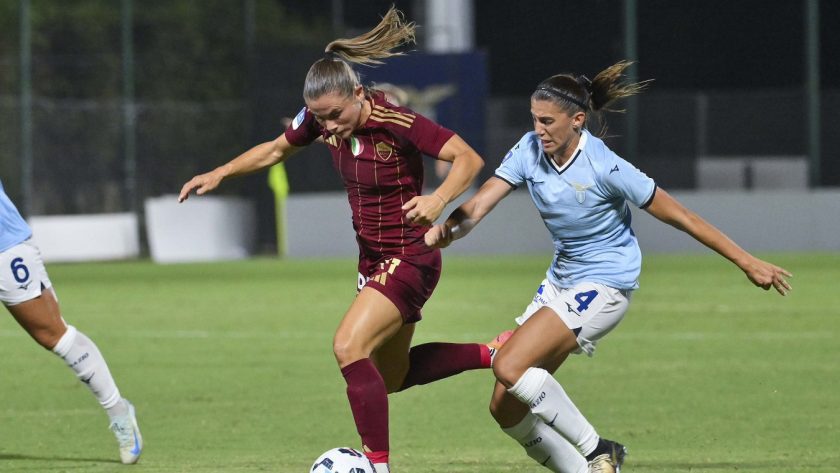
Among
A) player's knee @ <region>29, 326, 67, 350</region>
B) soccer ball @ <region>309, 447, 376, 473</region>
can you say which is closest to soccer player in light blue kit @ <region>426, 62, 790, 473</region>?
soccer ball @ <region>309, 447, 376, 473</region>

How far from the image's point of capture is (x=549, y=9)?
113ft

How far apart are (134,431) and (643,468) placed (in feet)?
8.36

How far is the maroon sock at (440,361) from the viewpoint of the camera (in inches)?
299

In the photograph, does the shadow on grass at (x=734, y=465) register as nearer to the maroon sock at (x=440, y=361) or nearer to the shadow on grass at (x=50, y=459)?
the maroon sock at (x=440, y=361)

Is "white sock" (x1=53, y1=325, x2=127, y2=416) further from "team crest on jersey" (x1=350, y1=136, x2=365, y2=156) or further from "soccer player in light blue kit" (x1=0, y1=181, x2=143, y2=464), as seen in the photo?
"team crest on jersey" (x1=350, y1=136, x2=365, y2=156)

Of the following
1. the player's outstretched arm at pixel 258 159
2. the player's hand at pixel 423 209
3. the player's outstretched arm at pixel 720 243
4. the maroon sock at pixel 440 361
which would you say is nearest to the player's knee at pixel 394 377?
the maroon sock at pixel 440 361

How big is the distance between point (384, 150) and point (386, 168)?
0.08m

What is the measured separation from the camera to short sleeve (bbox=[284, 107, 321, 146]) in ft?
23.8

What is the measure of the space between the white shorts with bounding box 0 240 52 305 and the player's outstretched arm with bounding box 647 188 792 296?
3.12 metres

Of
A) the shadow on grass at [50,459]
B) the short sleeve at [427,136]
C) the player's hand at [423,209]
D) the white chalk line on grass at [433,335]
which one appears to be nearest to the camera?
the player's hand at [423,209]

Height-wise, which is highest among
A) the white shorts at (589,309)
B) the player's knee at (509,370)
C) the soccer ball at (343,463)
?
the white shorts at (589,309)

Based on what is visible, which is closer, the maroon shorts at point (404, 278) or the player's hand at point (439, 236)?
the player's hand at point (439, 236)

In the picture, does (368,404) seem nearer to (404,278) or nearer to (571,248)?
(404,278)

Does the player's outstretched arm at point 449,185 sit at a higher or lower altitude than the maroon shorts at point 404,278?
higher
